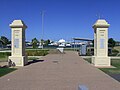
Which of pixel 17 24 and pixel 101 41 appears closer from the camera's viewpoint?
pixel 17 24

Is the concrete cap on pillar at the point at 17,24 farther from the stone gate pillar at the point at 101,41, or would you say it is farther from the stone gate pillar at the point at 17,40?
the stone gate pillar at the point at 101,41

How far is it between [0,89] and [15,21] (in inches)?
478

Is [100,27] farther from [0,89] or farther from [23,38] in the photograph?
[0,89]

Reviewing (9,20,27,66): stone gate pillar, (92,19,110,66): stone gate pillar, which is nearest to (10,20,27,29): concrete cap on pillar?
(9,20,27,66): stone gate pillar

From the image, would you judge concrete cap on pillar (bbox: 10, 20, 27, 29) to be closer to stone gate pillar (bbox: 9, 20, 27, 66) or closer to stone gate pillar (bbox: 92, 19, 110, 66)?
stone gate pillar (bbox: 9, 20, 27, 66)

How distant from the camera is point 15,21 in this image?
70.0 ft

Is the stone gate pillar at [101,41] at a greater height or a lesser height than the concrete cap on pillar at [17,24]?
lesser

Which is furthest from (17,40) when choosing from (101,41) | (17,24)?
(101,41)

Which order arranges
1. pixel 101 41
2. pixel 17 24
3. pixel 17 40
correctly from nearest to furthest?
1. pixel 17 24
2. pixel 17 40
3. pixel 101 41

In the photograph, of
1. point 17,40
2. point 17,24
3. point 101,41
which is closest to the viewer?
point 17,24

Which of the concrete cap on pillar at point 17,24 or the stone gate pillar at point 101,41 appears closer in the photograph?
the concrete cap on pillar at point 17,24

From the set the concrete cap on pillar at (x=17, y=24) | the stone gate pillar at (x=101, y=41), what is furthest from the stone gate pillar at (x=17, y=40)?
the stone gate pillar at (x=101, y=41)

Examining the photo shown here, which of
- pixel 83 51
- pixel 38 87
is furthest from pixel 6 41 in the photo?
pixel 38 87

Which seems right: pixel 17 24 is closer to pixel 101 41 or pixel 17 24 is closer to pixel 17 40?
pixel 17 40
